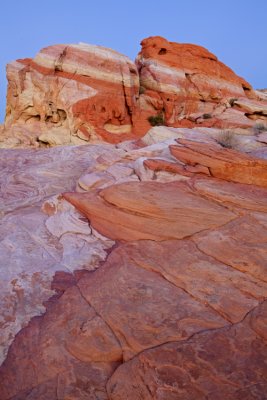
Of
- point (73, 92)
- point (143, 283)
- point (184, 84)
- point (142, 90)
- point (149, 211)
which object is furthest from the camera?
point (184, 84)

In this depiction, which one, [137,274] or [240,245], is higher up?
[240,245]

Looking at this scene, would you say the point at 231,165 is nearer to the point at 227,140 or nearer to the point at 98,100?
the point at 227,140

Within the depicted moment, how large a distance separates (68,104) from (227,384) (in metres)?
23.2

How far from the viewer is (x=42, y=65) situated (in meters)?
24.5

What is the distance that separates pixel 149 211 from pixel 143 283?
1436 mm

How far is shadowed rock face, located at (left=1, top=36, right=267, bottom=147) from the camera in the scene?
934 inches

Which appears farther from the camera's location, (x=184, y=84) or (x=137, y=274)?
(x=184, y=84)

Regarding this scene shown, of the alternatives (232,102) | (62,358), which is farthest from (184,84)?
(62,358)

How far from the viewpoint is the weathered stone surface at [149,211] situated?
5137mm

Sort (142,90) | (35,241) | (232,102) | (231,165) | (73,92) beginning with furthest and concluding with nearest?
(232,102), (142,90), (73,92), (231,165), (35,241)

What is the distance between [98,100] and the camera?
24094mm

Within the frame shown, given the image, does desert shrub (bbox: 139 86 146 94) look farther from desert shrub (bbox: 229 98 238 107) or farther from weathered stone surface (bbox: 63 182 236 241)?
weathered stone surface (bbox: 63 182 236 241)

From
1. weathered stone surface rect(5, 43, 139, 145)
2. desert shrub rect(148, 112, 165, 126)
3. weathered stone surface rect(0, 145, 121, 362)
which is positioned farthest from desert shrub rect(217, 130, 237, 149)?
desert shrub rect(148, 112, 165, 126)

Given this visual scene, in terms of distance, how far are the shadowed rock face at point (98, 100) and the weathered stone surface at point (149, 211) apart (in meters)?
17.6
